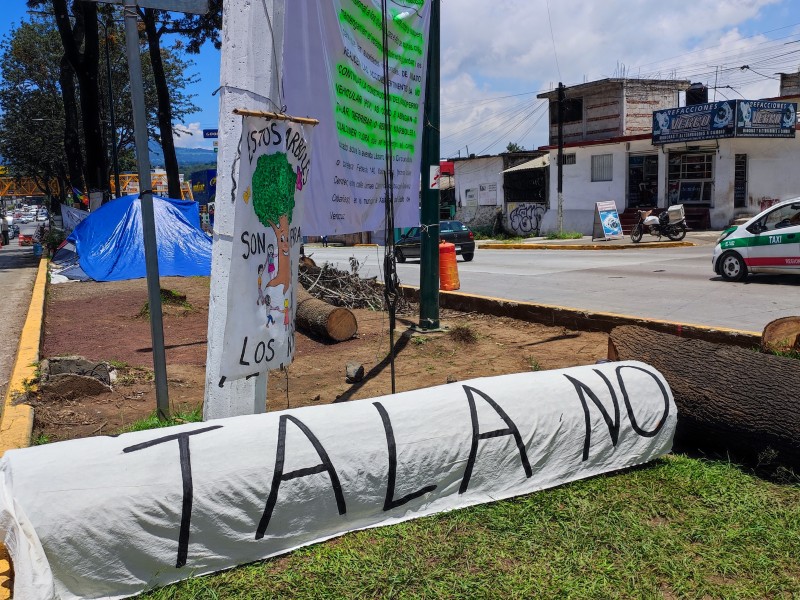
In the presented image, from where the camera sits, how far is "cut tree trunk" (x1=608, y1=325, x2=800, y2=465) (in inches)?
164

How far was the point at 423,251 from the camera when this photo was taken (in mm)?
8883

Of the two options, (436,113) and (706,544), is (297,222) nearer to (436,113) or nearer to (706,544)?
(706,544)

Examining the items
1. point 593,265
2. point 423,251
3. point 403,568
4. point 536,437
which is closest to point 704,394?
point 536,437

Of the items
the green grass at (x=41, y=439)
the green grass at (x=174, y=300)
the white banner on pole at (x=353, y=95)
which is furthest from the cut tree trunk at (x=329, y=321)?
the green grass at (x=41, y=439)

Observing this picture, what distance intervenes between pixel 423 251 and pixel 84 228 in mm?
12828

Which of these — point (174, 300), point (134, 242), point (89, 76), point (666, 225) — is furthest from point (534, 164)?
point (174, 300)

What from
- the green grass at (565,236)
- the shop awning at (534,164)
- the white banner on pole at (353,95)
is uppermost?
the shop awning at (534,164)

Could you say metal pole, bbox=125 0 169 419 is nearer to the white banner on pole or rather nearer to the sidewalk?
the white banner on pole

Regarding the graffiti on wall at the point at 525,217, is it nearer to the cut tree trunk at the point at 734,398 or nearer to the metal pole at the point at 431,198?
the metal pole at the point at 431,198

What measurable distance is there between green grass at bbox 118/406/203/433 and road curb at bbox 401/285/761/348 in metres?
4.71

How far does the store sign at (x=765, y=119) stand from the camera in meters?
25.8

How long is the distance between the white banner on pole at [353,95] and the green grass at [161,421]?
1565mm

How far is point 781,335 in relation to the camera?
582 cm

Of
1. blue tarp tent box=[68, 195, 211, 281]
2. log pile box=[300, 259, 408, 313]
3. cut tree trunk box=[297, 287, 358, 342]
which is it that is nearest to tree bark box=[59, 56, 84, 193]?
blue tarp tent box=[68, 195, 211, 281]
